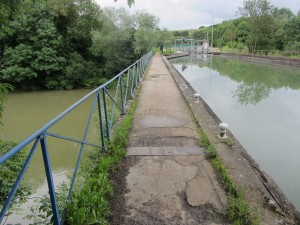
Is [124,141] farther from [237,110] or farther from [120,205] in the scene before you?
[237,110]

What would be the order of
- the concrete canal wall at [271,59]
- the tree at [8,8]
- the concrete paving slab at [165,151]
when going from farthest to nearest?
the concrete canal wall at [271,59]
the concrete paving slab at [165,151]
the tree at [8,8]

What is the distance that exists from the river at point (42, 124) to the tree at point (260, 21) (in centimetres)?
1942

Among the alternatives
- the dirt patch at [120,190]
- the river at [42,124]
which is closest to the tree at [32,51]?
the river at [42,124]

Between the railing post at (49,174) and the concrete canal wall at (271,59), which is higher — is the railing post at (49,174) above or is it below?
above

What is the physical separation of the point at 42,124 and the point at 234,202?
1102cm

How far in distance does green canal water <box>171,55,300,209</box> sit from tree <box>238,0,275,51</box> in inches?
501

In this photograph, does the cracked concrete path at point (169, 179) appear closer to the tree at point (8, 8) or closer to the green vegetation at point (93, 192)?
the green vegetation at point (93, 192)

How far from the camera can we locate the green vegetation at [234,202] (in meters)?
2.32

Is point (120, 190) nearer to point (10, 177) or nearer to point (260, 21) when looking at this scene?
point (10, 177)

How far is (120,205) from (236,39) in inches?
1826

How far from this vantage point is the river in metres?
6.42

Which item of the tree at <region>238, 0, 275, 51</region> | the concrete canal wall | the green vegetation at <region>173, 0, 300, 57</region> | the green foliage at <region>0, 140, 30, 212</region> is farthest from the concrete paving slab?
the tree at <region>238, 0, 275, 51</region>

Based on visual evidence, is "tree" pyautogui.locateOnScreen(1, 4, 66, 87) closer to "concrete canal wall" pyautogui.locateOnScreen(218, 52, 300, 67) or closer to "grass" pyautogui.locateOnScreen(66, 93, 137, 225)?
"grass" pyautogui.locateOnScreen(66, 93, 137, 225)

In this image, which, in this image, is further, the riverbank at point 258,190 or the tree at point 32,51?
the tree at point 32,51
